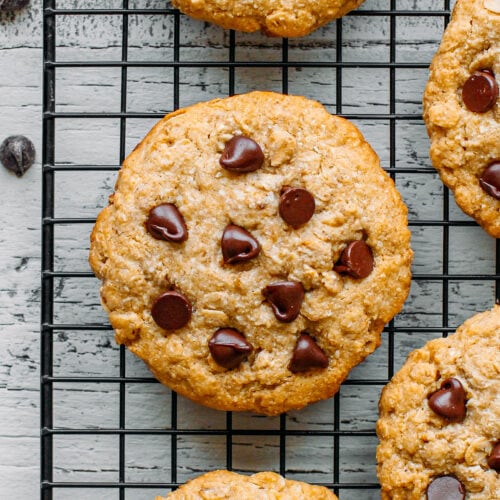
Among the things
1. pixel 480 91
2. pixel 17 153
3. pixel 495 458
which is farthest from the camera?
pixel 17 153

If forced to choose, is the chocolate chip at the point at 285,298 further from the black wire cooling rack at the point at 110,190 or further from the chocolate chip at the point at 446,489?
the chocolate chip at the point at 446,489

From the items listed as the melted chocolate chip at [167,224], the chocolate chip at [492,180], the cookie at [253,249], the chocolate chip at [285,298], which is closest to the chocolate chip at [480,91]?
the chocolate chip at [492,180]

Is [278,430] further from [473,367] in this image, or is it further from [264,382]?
[473,367]

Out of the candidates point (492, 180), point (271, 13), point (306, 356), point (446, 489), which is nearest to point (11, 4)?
point (271, 13)

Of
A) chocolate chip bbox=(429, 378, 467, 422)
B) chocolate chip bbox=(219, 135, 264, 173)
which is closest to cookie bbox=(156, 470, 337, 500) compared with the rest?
chocolate chip bbox=(429, 378, 467, 422)

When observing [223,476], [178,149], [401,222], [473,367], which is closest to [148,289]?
[178,149]

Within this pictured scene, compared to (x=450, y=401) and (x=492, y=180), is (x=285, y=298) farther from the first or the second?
(x=492, y=180)
